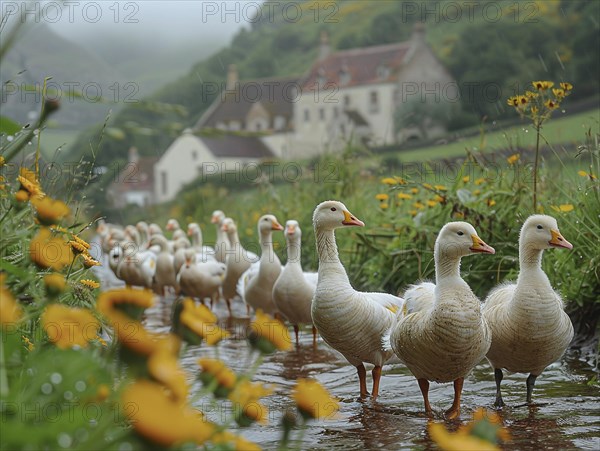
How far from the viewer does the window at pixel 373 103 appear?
54.2 metres

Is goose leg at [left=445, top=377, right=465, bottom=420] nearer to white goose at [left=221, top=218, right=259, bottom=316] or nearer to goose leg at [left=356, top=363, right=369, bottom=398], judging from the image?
goose leg at [left=356, top=363, right=369, bottom=398]

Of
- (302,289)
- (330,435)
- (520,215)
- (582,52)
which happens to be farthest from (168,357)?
(582,52)

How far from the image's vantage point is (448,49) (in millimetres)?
62469

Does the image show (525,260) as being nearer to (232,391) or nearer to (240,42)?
(232,391)

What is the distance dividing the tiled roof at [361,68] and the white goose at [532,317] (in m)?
50.1

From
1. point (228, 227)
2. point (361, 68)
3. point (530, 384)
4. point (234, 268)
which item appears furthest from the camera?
point (361, 68)

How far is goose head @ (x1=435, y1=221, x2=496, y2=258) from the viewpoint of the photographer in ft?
15.4

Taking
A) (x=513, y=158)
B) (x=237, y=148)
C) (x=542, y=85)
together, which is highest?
(x=237, y=148)

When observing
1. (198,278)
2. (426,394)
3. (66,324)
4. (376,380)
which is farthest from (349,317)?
(198,278)

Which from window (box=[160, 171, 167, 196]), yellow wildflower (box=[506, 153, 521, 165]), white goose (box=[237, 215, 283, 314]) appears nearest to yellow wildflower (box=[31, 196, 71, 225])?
white goose (box=[237, 215, 283, 314])

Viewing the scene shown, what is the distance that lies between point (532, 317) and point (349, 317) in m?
1.12

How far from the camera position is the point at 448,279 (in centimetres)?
463

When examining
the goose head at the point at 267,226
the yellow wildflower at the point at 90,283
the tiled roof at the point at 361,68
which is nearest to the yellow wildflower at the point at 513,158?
the goose head at the point at 267,226

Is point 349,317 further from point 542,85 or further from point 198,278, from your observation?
point 198,278
